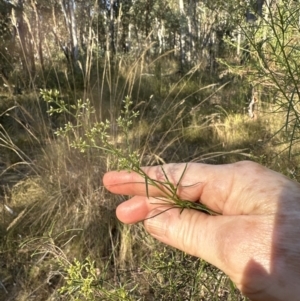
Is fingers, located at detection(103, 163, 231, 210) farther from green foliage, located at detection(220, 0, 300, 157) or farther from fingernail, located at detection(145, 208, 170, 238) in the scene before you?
green foliage, located at detection(220, 0, 300, 157)

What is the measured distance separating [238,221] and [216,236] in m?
0.07

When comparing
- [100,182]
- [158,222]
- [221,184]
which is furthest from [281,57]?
[100,182]

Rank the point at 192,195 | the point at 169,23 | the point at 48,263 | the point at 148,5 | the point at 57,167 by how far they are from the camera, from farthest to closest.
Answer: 1. the point at 169,23
2. the point at 148,5
3. the point at 57,167
4. the point at 48,263
5. the point at 192,195

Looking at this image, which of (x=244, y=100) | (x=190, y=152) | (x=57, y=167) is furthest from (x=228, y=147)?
(x=57, y=167)

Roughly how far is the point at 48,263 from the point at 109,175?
0.97 metres

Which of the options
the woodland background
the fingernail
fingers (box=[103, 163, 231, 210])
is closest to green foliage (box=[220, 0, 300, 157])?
the woodland background

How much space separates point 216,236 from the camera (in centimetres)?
82

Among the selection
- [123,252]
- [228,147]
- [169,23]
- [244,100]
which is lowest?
[123,252]

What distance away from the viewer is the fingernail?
38.8 inches

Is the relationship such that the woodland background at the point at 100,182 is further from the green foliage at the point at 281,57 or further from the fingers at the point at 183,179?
the fingers at the point at 183,179

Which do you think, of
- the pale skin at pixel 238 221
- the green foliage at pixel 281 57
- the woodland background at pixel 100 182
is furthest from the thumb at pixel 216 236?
the green foliage at pixel 281 57

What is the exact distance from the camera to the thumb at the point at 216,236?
752 millimetres

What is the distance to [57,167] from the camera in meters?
2.33

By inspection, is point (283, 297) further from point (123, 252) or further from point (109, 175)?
point (123, 252)
